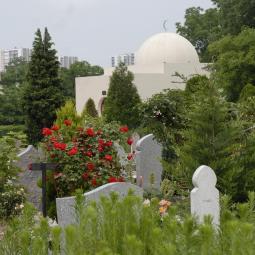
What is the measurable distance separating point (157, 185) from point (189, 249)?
961cm

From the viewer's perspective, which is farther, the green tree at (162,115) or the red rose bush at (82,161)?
the green tree at (162,115)

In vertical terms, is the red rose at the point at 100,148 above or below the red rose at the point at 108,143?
below

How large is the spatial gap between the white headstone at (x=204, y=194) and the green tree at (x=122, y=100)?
2101 cm

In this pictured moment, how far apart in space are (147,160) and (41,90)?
14038 mm

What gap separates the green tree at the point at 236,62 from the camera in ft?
91.3

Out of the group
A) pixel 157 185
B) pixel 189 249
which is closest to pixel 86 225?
pixel 189 249

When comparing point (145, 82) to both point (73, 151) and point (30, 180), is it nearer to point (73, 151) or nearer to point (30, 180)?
point (30, 180)

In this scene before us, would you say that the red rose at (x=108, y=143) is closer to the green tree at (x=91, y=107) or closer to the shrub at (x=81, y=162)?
the shrub at (x=81, y=162)

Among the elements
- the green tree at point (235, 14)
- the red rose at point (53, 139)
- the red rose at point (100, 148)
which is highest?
the green tree at point (235, 14)

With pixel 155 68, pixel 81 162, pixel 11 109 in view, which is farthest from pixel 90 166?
pixel 11 109

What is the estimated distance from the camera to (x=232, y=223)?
185cm

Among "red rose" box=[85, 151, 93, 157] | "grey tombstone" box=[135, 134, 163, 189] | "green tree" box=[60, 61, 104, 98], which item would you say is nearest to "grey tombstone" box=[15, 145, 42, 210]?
"red rose" box=[85, 151, 93, 157]

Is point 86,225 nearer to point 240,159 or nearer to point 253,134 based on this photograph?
point 240,159

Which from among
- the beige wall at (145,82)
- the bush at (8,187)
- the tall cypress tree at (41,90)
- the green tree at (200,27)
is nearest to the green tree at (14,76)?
the green tree at (200,27)
